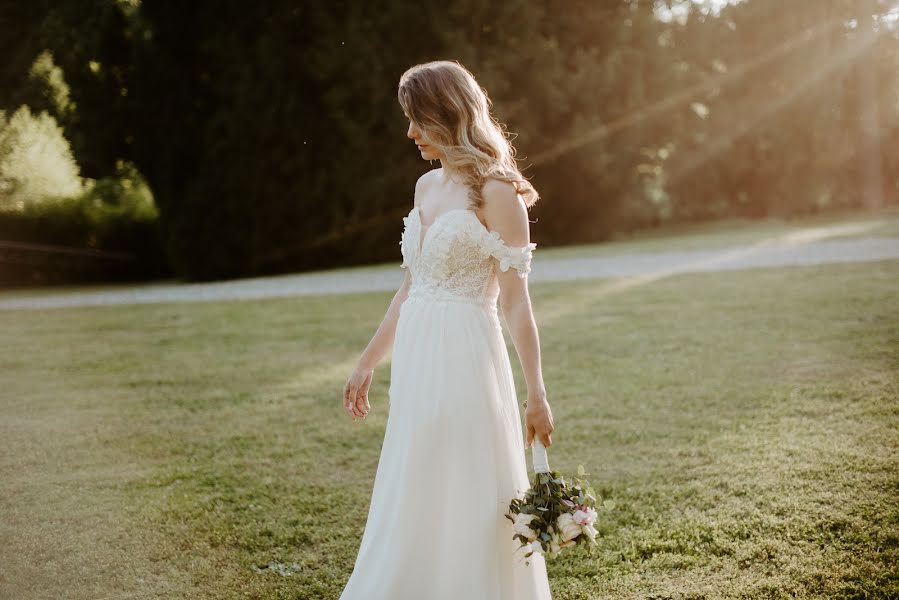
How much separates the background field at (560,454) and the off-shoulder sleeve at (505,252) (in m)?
1.57

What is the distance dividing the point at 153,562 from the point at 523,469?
200cm

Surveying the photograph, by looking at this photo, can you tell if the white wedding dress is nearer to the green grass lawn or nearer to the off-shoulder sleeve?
the off-shoulder sleeve

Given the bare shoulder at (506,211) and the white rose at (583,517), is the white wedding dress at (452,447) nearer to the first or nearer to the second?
the bare shoulder at (506,211)

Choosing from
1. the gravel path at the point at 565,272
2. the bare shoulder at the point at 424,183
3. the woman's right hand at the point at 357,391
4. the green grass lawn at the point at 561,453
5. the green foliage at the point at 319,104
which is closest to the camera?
the bare shoulder at the point at 424,183

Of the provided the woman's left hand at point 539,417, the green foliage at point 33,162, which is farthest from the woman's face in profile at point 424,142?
the green foliage at point 33,162

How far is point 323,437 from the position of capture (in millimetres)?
5641

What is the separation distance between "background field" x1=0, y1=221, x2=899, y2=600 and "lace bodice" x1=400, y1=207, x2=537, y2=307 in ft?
4.91

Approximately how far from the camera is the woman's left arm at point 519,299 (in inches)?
101

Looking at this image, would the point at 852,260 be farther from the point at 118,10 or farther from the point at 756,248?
the point at 118,10

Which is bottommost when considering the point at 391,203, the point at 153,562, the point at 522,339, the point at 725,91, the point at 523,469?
the point at 153,562

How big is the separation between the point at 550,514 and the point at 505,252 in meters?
0.81

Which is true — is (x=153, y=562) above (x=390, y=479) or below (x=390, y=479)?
below

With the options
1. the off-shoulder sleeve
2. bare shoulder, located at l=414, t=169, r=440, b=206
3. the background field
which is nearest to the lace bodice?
the off-shoulder sleeve

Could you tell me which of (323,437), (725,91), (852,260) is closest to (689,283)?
(852,260)
